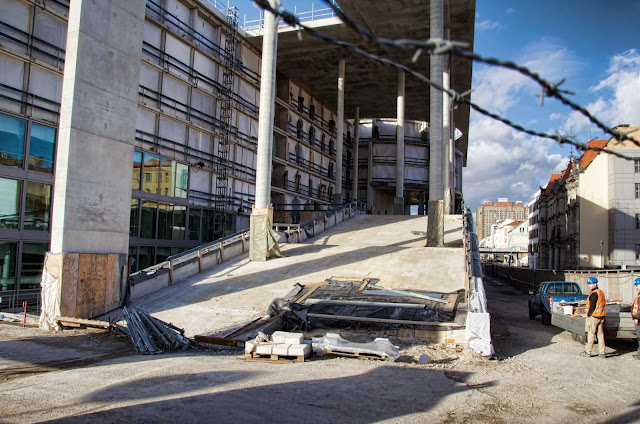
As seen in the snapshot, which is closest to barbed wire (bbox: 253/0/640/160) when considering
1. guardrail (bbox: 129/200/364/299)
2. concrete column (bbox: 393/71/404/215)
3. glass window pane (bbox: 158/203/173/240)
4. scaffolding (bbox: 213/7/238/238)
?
guardrail (bbox: 129/200/364/299)

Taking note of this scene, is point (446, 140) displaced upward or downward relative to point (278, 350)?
upward

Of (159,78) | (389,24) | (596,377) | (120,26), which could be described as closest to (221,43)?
(159,78)

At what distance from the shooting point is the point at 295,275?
19.2 metres

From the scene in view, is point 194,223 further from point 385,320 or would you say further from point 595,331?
point 595,331

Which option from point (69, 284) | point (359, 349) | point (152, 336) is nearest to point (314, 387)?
point (359, 349)

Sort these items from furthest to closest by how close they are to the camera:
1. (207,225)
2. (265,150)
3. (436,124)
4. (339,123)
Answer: (339,123)
(207,225)
(436,124)
(265,150)

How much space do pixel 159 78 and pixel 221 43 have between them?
24.4 feet

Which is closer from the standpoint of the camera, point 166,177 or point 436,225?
point 436,225

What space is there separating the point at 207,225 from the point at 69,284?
18094 millimetres

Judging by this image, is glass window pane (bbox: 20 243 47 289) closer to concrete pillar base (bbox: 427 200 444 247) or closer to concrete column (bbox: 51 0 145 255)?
concrete column (bbox: 51 0 145 255)

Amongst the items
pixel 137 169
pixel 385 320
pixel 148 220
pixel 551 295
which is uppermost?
pixel 137 169

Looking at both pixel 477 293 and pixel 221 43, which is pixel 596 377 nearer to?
pixel 477 293

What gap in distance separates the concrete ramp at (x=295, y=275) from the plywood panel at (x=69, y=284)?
232 cm

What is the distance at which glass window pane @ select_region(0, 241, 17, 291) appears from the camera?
756 inches
